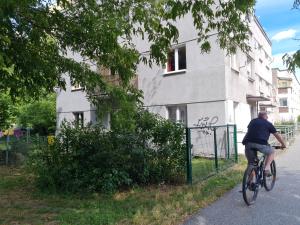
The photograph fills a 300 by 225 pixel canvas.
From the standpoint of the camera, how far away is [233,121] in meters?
16.8

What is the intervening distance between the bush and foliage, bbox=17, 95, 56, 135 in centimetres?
1590

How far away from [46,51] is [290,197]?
5.50 m

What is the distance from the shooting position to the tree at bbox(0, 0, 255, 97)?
6.21 meters

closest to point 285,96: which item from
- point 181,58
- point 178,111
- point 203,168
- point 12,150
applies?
point 181,58

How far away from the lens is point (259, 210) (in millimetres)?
7004

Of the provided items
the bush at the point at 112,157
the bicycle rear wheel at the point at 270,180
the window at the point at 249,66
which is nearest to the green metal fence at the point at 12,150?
the bush at the point at 112,157

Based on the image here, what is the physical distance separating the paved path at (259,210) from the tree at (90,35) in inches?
108

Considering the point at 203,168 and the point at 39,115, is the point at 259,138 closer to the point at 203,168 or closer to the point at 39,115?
the point at 203,168

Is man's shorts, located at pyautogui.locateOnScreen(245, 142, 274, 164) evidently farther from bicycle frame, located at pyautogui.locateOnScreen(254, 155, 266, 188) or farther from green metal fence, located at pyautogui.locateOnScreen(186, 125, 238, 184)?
green metal fence, located at pyautogui.locateOnScreen(186, 125, 238, 184)

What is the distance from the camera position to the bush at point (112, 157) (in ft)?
30.1

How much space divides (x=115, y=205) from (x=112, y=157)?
1586 mm

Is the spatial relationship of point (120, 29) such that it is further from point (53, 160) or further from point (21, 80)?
point (53, 160)

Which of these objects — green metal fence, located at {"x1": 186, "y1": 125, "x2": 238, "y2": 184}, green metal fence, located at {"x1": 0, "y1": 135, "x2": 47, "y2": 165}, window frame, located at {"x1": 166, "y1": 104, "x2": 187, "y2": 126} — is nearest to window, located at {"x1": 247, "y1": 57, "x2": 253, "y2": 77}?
window frame, located at {"x1": 166, "y1": 104, "x2": 187, "y2": 126}

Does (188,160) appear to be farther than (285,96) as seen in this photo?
No
